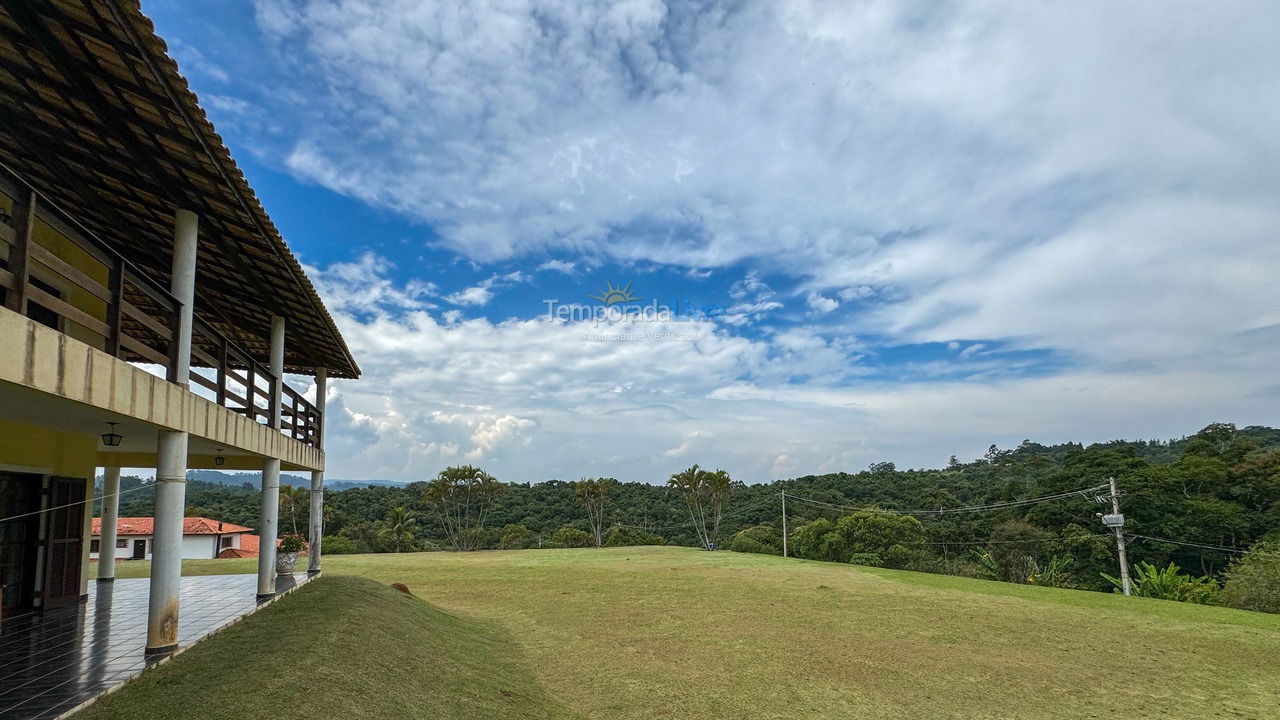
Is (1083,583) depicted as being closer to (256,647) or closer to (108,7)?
(256,647)

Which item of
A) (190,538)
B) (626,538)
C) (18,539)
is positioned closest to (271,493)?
(18,539)

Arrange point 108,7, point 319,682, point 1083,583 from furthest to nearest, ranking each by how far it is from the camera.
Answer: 1. point 1083,583
2. point 319,682
3. point 108,7

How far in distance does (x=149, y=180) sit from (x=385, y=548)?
36353mm

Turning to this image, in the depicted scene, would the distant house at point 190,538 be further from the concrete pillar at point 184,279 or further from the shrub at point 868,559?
the shrub at point 868,559

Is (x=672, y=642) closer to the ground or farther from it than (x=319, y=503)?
closer to the ground

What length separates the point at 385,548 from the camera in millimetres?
39250

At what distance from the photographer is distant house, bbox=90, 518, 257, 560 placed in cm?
2930

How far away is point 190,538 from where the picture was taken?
30.9m

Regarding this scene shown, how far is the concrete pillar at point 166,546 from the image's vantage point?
7090 mm

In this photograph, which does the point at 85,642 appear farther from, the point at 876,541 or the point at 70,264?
the point at 876,541

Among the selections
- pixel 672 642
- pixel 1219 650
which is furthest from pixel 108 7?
pixel 1219 650

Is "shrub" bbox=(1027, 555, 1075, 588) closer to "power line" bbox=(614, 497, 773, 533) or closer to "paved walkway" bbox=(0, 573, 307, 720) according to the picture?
"power line" bbox=(614, 497, 773, 533)

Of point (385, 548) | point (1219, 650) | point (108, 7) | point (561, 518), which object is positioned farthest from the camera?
point (561, 518)

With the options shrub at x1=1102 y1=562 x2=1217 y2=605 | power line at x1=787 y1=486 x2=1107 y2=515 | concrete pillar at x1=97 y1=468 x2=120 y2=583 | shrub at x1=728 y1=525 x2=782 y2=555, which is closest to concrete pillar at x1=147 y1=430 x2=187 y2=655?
concrete pillar at x1=97 y1=468 x2=120 y2=583
